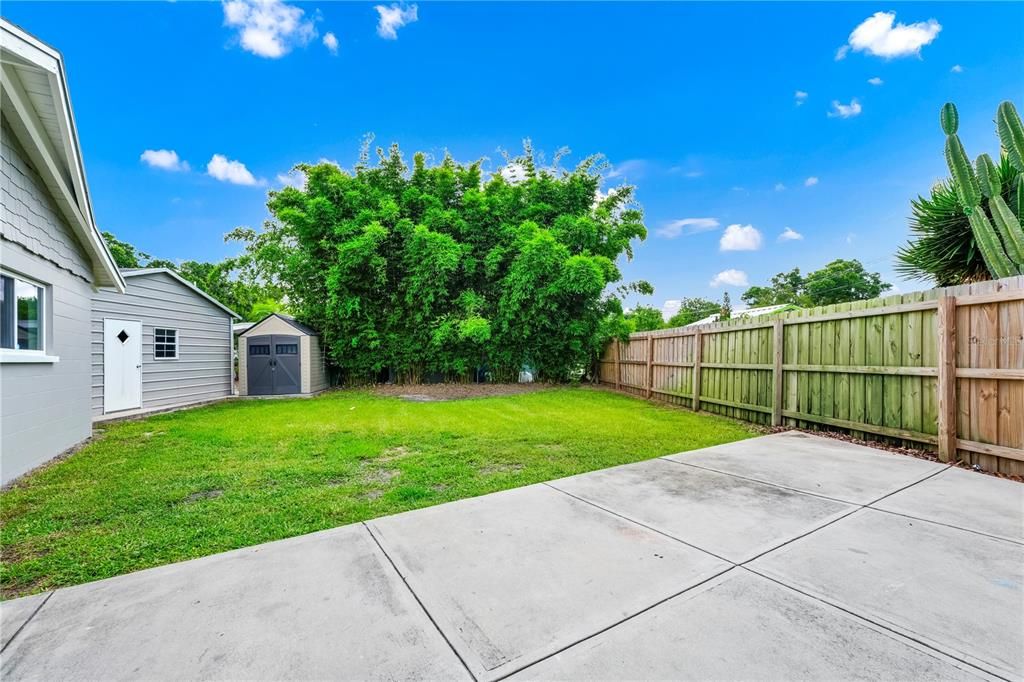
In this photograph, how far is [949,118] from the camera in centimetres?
518

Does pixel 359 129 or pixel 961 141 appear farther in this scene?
pixel 359 129

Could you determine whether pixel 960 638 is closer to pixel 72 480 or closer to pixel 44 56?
pixel 72 480

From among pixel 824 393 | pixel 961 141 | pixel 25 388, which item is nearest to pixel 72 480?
pixel 25 388

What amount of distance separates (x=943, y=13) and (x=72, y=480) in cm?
1337

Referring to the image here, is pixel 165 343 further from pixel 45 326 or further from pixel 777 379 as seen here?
pixel 777 379

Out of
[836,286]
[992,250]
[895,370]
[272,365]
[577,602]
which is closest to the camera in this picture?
[577,602]

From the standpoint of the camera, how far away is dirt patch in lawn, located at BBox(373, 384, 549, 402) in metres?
10.2

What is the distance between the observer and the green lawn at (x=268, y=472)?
2.43 m

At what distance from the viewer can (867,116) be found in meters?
9.57

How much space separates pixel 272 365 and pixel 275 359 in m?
0.18

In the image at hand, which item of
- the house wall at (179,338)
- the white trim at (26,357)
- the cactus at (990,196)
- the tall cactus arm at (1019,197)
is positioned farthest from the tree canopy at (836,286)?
the white trim at (26,357)

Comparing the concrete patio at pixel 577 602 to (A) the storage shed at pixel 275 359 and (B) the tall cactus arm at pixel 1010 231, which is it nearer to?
(B) the tall cactus arm at pixel 1010 231

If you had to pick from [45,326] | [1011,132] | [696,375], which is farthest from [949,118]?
[45,326]

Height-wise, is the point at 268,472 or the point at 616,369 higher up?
the point at 616,369
